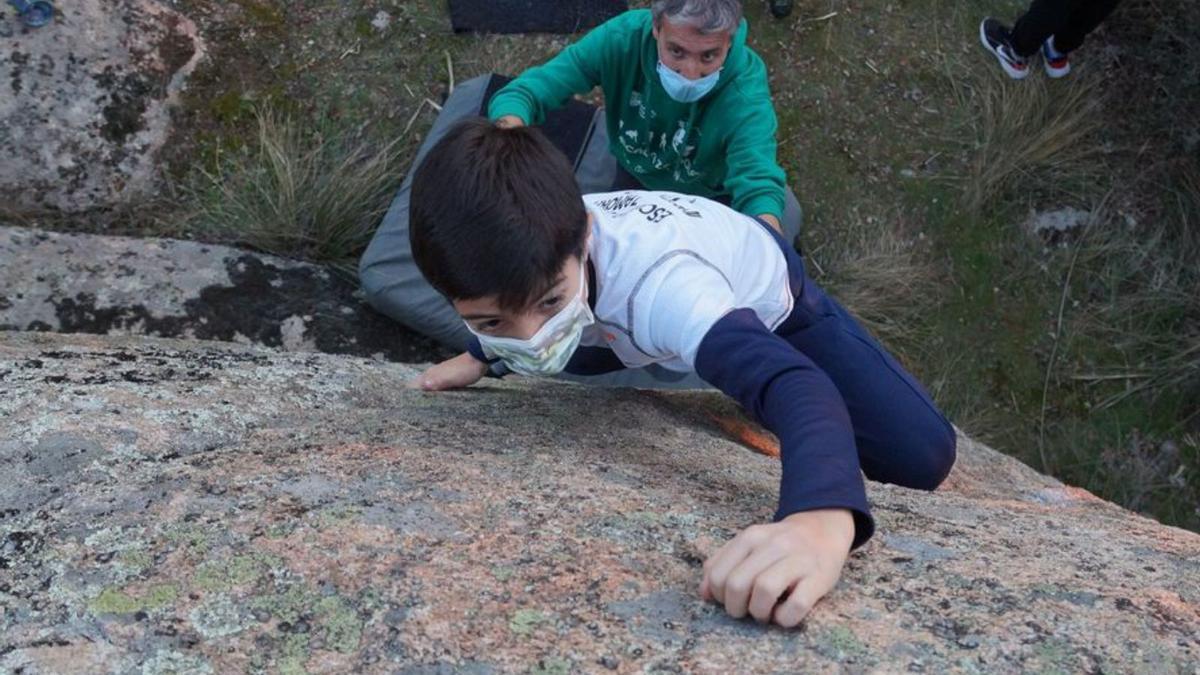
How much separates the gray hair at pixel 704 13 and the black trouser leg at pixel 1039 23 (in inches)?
75.8

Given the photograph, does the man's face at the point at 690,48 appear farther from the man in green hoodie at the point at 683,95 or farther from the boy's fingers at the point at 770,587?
the boy's fingers at the point at 770,587

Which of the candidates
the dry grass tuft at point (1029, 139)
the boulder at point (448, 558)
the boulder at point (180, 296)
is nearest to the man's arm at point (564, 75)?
the boulder at point (180, 296)

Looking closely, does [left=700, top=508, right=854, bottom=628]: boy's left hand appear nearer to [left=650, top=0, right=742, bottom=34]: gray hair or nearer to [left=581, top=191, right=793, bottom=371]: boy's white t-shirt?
[left=581, top=191, right=793, bottom=371]: boy's white t-shirt

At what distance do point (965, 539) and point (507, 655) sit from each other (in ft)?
2.44

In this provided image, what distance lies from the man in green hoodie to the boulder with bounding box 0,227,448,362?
0.86m

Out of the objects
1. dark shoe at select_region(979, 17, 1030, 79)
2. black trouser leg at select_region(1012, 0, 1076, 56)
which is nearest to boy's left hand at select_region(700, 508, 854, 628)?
black trouser leg at select_region(1012, 0, 1076, 56)

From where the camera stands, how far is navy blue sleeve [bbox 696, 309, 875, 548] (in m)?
1.39

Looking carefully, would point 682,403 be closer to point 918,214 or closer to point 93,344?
point 93,344

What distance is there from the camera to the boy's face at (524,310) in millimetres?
1704

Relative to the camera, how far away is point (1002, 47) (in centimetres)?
430

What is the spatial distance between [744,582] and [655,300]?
0.70 m

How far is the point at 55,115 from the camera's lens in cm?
361

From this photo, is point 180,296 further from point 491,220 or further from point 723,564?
point 723,564

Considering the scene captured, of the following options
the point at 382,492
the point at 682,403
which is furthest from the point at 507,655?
the point at 682,403
